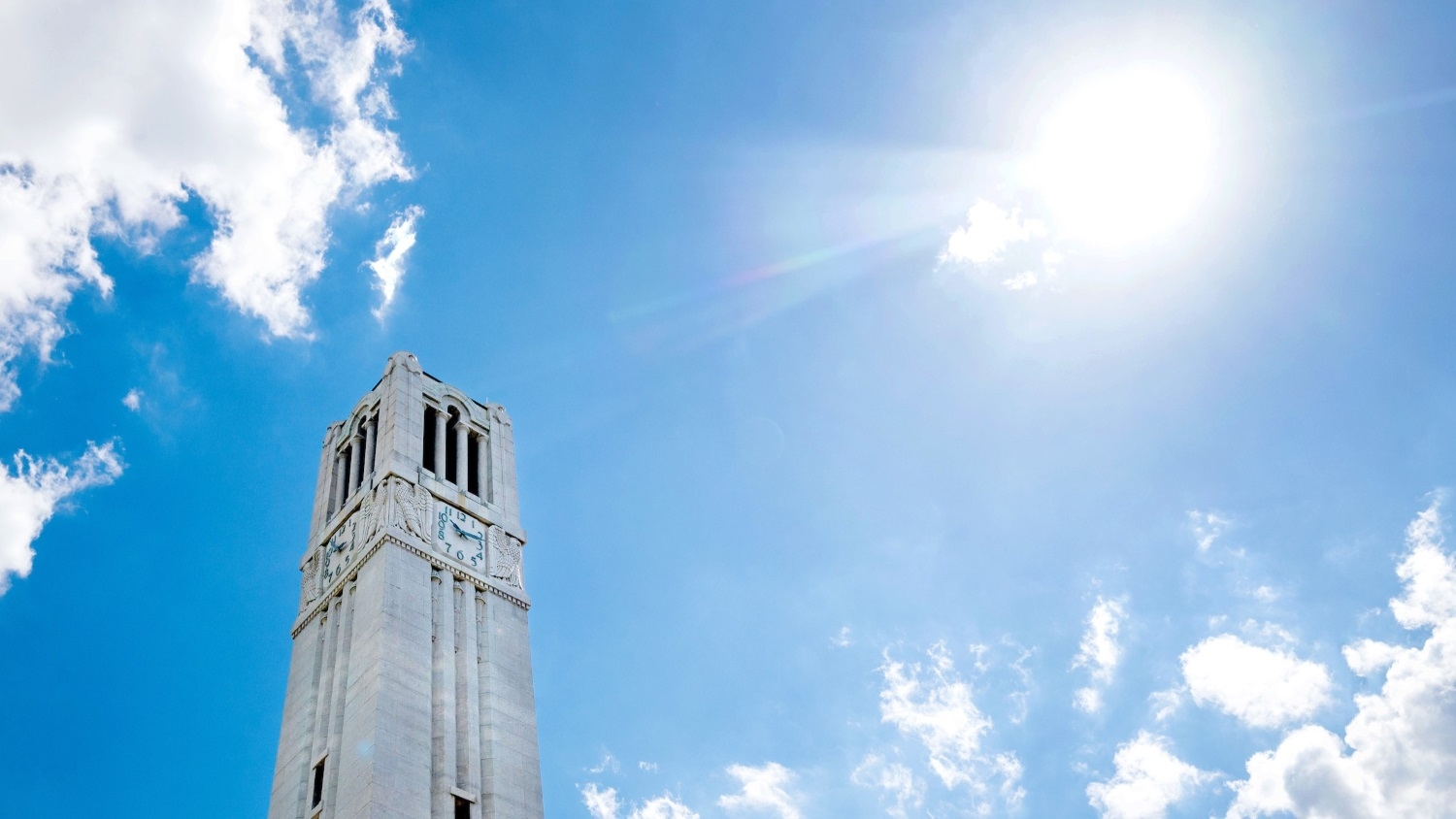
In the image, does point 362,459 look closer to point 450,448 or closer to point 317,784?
point 450,448

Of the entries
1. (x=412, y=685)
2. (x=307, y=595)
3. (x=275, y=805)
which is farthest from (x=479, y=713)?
(x=307, y=595)

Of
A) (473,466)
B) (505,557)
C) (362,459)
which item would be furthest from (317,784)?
(473,466)

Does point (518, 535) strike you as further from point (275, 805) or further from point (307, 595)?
point (275, 805)

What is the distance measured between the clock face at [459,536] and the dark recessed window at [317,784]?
9397 millimetres

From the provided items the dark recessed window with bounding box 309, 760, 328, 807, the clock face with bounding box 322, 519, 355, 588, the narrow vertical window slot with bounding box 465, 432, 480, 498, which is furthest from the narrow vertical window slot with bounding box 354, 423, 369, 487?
the dark recessed window with bounding box 309, 760, 328, 807

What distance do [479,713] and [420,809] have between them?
5699mm

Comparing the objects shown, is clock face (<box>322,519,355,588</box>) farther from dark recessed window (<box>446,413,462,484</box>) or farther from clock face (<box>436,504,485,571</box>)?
dark recessed window (<box>446,413,462,484</box>)

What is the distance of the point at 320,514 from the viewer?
53500mm

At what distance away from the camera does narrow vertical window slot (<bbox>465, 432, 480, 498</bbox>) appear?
177ft

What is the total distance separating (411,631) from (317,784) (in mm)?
5730

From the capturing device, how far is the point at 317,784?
41.2m

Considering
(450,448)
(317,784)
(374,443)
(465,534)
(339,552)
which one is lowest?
(317,784)

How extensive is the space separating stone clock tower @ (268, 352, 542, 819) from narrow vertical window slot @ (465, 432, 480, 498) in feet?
0.30

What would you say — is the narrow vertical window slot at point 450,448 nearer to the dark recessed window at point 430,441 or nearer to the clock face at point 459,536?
the dark recessed window at point 430,441
